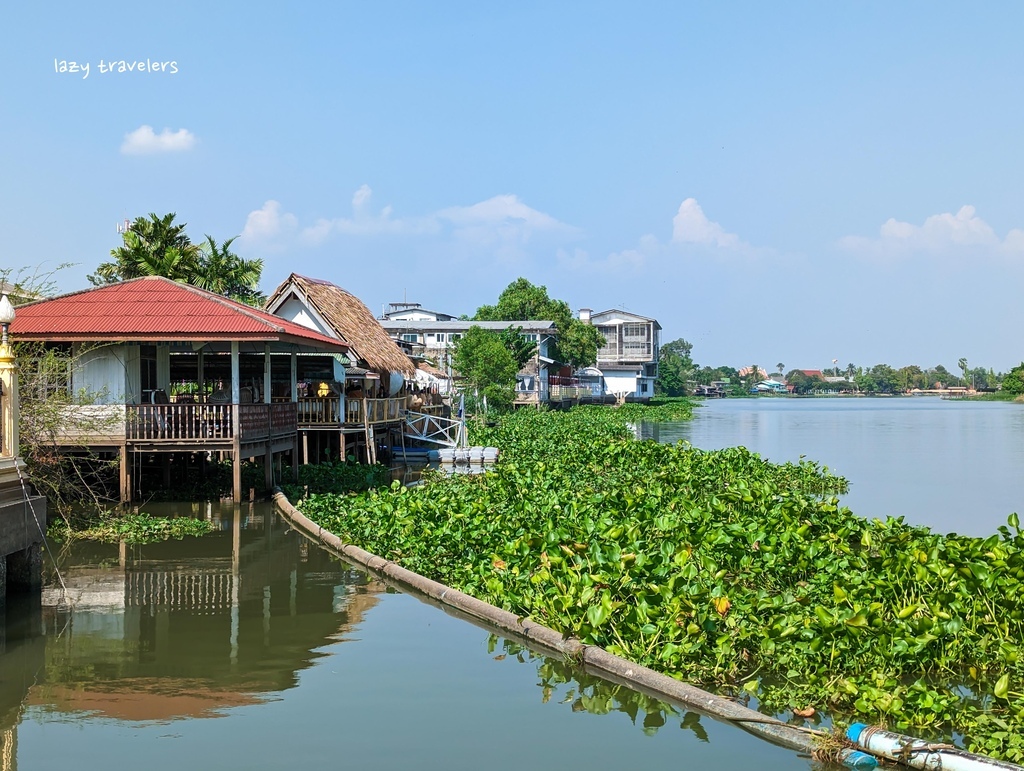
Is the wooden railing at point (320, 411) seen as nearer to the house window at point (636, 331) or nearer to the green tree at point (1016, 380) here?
the house window at point (636, 331)

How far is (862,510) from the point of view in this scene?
21.8 m

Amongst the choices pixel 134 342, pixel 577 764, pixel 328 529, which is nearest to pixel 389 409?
pixel 134 342

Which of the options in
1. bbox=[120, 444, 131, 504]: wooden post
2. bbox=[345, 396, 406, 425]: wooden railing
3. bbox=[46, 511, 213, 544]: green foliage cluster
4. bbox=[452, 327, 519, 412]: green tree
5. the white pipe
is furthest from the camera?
bbox=[452, 327, 519, 412]: green tree

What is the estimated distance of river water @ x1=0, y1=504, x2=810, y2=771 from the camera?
23.3 feet

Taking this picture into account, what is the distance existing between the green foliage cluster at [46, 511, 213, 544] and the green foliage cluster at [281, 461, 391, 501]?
335 centimetres

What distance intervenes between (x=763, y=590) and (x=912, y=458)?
1086 inches

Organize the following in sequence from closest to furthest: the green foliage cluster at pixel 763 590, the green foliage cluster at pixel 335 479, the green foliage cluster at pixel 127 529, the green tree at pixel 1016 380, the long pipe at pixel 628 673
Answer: the long pipe at pixel 628 673 → the green foliage cluster at pixel 763 590 → the green foliage cluster at pixel 127 529 → the green foliage cluster at pixel 335 479 → the green tree at pixel 1016 380

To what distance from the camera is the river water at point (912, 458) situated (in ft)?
72.7

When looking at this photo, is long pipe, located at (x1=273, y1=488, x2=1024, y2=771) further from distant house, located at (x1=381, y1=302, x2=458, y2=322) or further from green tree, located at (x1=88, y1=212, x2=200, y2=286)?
distant house, located at (x1=381, y1=302, x2=458, y2=322)

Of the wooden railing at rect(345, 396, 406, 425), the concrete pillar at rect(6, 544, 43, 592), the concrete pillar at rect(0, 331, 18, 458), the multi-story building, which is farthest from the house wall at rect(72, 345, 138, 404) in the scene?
the multi-story building

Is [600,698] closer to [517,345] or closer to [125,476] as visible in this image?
[125,476]

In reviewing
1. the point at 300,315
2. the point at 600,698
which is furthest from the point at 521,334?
the point at 600,698

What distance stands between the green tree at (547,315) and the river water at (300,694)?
205 ft

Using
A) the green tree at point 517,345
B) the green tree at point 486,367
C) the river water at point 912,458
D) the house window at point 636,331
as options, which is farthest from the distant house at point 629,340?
the green tree at point 486,367
